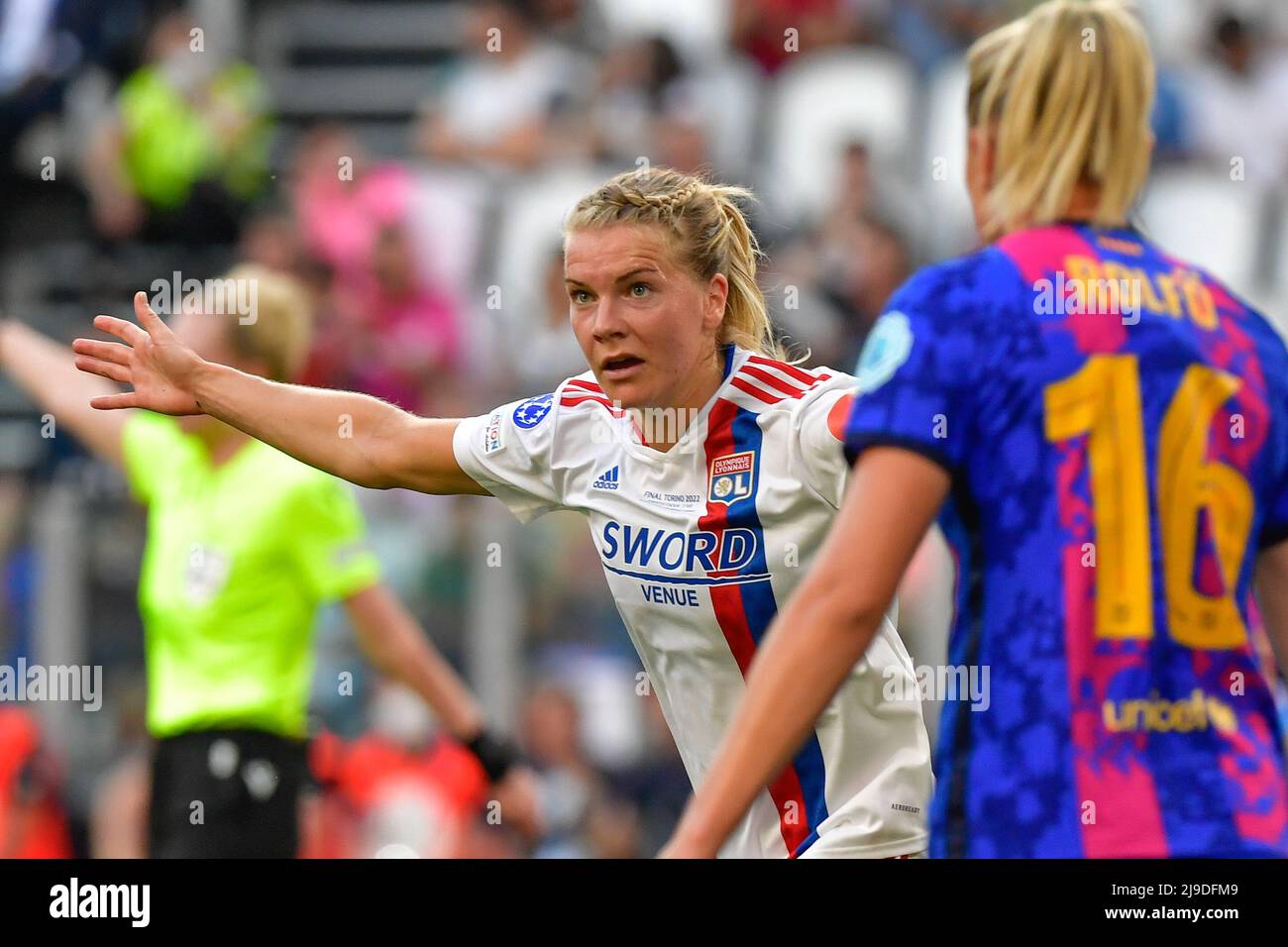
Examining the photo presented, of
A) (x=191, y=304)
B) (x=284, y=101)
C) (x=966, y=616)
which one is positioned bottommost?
(x=966, y=616)

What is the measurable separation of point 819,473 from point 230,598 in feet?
8.32

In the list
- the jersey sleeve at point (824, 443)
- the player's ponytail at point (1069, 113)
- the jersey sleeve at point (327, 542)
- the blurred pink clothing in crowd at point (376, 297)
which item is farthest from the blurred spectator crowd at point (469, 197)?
the player's ponytail at point (1069, 113)

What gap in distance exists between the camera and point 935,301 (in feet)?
8.17

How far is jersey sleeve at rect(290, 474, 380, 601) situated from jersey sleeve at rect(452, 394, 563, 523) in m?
1.95

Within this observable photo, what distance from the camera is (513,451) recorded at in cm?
379

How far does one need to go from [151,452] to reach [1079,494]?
407 centimetres

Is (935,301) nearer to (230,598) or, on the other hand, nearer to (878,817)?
(878,817)

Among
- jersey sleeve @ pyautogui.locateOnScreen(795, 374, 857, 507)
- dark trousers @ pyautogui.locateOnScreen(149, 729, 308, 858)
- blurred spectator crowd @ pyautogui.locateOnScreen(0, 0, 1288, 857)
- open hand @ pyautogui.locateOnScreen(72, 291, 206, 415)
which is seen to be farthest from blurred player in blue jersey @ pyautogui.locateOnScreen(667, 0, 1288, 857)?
blurred spectator crowd @ pyautogui.locateOnScreen(0, 0, 1288, 857)

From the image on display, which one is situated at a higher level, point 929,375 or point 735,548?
point 929,375

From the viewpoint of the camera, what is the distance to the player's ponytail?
2.56 meters

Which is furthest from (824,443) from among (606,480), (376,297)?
(376,297)

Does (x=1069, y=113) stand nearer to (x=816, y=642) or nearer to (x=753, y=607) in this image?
(x=816, y=642)

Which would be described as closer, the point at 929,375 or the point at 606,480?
the point at 929,375
